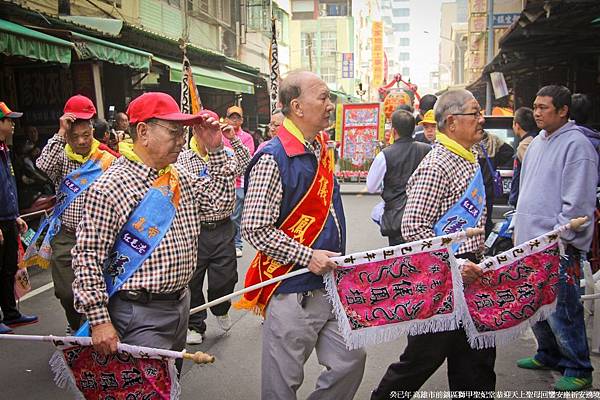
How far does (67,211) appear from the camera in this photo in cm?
523

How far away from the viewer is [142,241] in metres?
3.08

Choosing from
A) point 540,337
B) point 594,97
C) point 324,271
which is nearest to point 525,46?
point 594,97

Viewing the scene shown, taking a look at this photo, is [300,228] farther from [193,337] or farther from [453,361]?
[193,337]

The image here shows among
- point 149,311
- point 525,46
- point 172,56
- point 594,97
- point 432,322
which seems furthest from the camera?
point 172,56

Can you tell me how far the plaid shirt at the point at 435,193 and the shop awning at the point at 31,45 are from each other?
19.8ft

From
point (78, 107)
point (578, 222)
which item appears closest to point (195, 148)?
point (78, 107)

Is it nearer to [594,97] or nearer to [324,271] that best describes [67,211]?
[324,271]

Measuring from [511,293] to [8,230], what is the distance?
4854 mm

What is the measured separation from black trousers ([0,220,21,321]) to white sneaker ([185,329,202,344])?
200 centimetres

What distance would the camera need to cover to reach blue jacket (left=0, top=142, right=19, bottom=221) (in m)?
6.26

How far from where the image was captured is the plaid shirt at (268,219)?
10.5 feet

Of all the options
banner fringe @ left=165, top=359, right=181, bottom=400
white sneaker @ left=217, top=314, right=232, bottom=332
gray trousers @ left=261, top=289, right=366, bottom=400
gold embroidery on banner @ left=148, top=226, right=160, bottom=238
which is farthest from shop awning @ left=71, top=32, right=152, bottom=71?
banner fringe @ left=165, top=359, right=181, bottom=400

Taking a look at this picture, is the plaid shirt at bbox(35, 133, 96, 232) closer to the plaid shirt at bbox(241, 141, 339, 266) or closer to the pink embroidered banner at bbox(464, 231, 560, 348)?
the plaid shirt at bbox(241, 141, 339, 266)

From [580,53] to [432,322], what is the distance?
1046 cm
